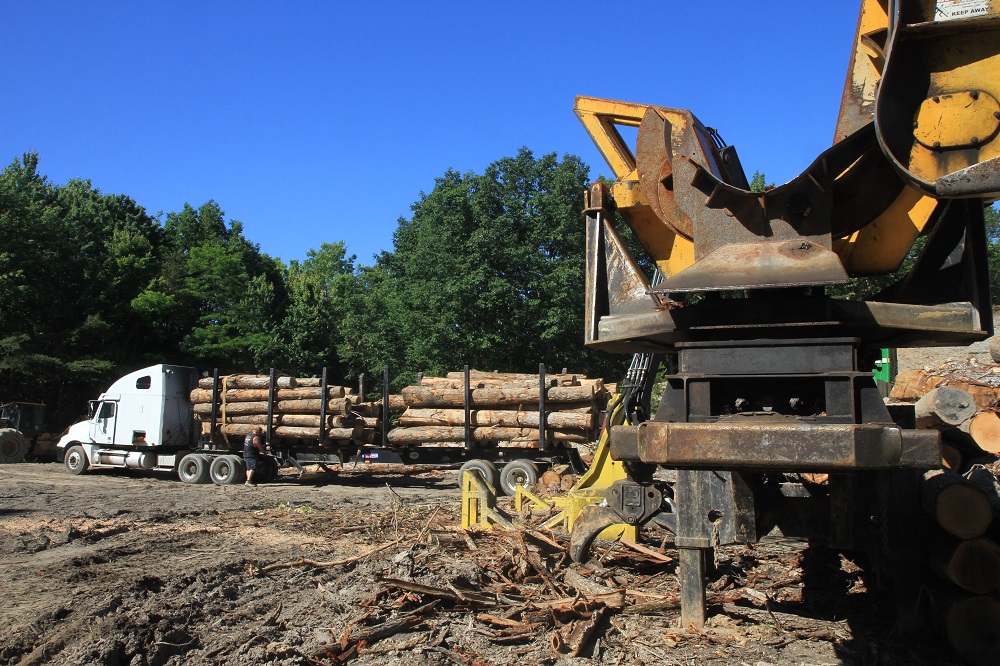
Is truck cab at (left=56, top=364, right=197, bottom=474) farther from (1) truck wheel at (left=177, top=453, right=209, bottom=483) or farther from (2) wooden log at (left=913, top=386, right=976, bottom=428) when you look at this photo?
(2) wooden log at (left=913, top=386, right=976, bottom=428)

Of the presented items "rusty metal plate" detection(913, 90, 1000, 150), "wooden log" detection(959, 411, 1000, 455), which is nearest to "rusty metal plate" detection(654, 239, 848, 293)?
"rusty metal plate" detection(913, 90, 1000, 150)

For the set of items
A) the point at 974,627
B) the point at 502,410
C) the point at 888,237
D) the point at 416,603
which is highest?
the point at 888,237

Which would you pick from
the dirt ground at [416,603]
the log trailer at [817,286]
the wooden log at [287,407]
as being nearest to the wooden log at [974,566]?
the log trailer at [817,286]

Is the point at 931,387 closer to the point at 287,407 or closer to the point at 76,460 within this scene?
the point at 287,407

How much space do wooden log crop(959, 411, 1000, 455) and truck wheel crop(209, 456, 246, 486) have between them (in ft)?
50.5

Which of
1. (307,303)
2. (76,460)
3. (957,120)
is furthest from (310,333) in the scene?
(957,120)

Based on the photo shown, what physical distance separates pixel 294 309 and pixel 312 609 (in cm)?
3177

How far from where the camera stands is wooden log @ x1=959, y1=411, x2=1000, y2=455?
7.30m

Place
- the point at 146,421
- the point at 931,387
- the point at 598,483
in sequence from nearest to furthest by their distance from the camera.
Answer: the point at 598,483 → the point at 931,387 → the point at 146,421

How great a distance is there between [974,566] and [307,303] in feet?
120

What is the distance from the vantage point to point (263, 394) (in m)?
19.7

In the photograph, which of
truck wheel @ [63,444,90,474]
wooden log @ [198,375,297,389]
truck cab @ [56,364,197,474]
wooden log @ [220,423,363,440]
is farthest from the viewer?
truck wheel @ [63,444,90,474]

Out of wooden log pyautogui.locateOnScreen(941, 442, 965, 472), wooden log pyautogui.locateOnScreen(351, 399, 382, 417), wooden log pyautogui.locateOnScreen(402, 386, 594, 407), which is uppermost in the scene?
wooden log pyautogui.locateOnScreen(402, 386, 594, 407)

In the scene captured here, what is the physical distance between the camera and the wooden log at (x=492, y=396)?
16.4 m
